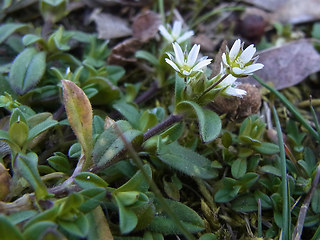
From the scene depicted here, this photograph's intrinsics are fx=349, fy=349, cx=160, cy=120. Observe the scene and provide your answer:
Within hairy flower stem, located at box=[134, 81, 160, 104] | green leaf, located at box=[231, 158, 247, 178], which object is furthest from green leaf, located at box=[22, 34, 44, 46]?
green leaf, located at box=[231, 158, 247, 178]

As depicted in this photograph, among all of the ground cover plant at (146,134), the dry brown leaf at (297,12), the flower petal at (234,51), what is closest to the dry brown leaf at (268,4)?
the dry brown leaf at (297,12)

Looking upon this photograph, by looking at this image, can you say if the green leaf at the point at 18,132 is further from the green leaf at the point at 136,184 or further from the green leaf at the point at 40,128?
the green leaf at the point at 136,184

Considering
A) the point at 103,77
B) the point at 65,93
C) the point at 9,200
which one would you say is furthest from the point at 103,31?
the point at 9,200

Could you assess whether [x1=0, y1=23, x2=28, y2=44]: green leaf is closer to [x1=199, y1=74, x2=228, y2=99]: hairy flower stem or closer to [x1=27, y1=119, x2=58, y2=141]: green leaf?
[x1=27, y1=119, x2=58, y2=141]: green leaf

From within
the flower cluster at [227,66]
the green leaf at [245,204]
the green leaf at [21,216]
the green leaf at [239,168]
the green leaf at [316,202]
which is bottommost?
the green leaf at [316,202]

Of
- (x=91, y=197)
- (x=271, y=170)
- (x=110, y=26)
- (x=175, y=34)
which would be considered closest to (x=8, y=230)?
(x=91, y=197)

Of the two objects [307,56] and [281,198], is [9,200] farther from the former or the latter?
[307,56]
